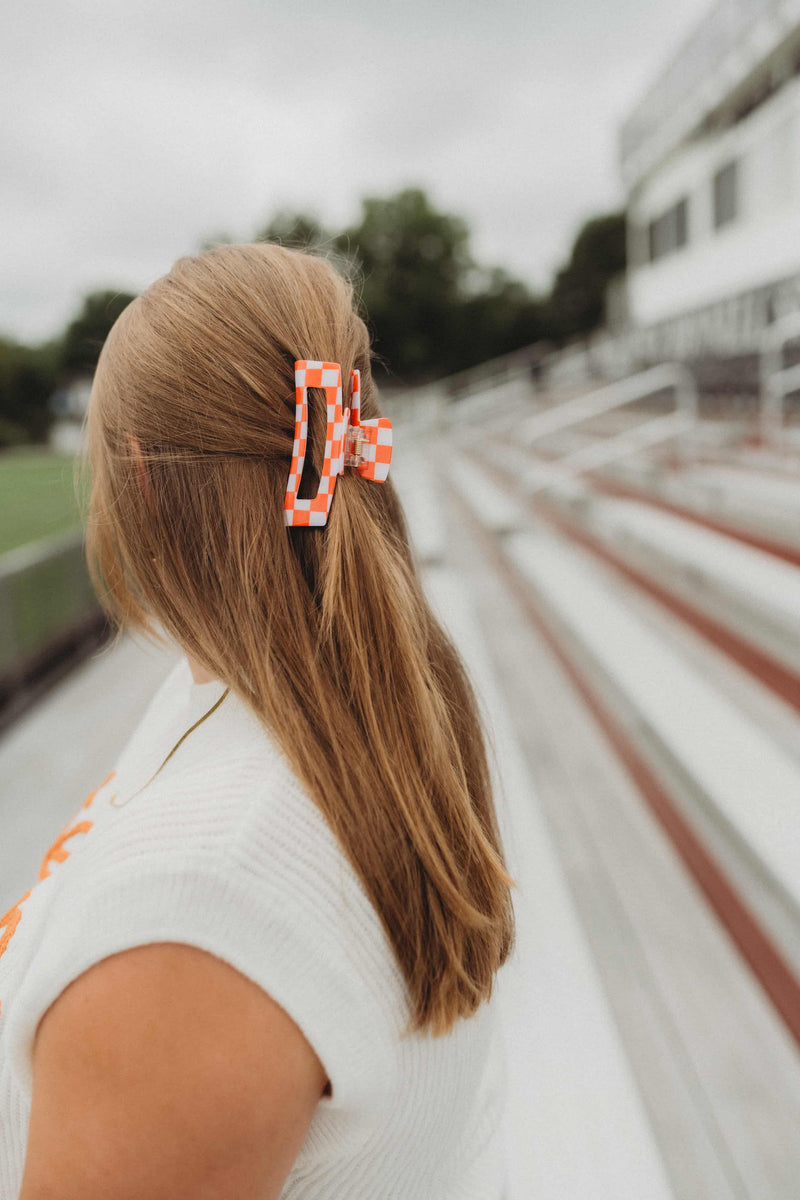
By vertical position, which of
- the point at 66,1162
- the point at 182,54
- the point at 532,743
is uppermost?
the point at 182,54

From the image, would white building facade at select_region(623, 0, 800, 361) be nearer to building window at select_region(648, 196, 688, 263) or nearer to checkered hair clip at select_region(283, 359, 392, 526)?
building window at select_region(648, 196, 688, 263)

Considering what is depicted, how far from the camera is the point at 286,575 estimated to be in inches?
26.2

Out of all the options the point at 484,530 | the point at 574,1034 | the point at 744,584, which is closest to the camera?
the point at 574,1034

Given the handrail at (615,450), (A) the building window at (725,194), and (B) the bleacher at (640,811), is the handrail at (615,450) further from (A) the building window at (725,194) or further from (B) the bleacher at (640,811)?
(A) the building window at (725,194)

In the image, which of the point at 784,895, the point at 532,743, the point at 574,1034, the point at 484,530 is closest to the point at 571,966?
the point at 574,1034

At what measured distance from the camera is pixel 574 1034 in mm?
1200

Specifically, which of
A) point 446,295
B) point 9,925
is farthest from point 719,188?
point 446,295

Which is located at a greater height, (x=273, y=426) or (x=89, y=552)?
(x=273, y=426)

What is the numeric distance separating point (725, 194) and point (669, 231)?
319 centimetres

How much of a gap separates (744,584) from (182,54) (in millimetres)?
4757

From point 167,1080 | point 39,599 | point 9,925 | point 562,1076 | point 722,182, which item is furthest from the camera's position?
point 722,182

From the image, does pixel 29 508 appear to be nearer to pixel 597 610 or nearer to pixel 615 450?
pixel 615 450

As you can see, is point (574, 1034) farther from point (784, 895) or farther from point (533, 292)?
point (533, 292)

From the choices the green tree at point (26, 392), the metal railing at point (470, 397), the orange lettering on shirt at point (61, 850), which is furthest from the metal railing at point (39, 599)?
the green tree at point (26, 392)
